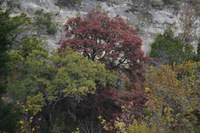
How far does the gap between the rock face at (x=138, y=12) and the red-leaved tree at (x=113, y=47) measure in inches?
253

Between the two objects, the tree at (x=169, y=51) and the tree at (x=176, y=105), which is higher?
the tree at (x=176, y=105)

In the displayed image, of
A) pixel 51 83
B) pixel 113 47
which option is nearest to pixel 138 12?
pixel 113 47

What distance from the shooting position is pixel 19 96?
61.7 feet

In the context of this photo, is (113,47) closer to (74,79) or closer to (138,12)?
(74,79)

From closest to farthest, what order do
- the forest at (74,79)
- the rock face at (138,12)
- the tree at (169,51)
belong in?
the forest at (74,79)
the tree at (169,51)
the rock face at (138,12)

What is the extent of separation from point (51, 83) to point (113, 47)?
458cm

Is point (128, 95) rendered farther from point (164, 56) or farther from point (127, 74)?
point (164, 56)

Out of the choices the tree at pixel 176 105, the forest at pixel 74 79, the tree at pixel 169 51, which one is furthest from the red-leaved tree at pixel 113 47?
the tree at pixel 176 105

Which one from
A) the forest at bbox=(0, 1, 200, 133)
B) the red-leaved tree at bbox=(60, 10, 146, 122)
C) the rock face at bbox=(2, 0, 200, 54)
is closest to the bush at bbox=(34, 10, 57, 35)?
the rock face at bbox=(2, 0, 200, 54)

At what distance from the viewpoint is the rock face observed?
3018cm

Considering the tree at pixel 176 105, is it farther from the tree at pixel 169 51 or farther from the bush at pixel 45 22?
the bush at pixel 45 22

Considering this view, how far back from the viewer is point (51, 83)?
1891 centimetres

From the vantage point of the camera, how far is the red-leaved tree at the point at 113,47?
21.6 metres

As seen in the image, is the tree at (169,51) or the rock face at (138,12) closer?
the tree at (169,51)
